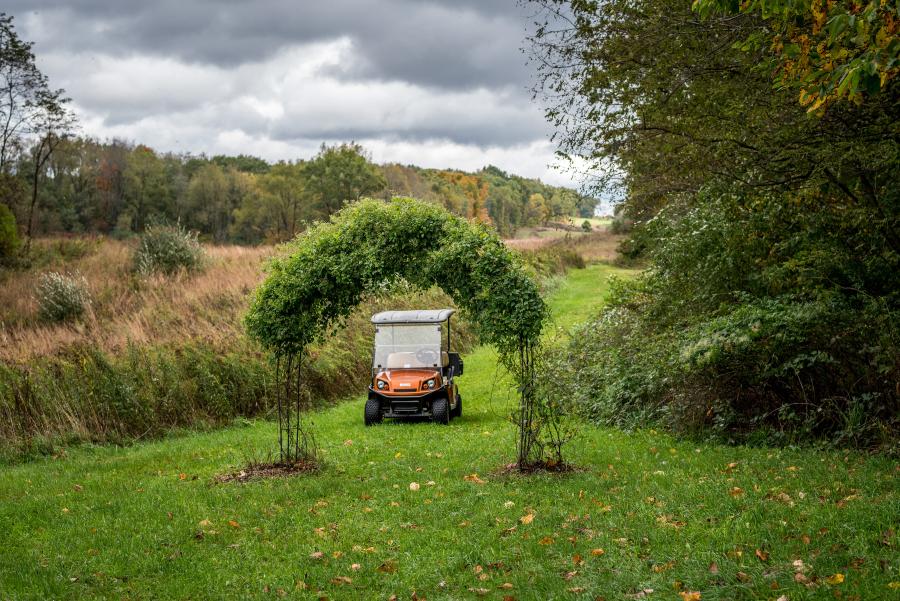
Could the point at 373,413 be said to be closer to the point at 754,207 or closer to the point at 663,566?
the point at 754,207

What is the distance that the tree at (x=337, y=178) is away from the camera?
6372 cm

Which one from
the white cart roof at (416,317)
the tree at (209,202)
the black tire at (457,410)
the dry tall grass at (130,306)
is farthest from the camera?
the tree at (209,202)

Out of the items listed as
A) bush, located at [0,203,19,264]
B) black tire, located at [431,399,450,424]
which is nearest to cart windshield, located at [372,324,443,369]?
black tire, located at [431,399,450,424]

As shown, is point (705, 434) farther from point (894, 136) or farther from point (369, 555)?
point (369, 555)

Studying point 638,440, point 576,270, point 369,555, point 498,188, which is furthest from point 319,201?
point 369,555

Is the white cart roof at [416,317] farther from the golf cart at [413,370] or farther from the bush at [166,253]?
the bush at [166,253]

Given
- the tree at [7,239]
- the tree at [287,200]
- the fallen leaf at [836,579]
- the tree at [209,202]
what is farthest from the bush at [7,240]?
the tree at [209,202]

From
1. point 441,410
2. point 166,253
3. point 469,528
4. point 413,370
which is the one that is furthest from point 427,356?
point 166,253

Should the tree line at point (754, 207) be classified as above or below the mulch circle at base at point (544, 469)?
above

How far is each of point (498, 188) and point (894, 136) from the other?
3796 inches

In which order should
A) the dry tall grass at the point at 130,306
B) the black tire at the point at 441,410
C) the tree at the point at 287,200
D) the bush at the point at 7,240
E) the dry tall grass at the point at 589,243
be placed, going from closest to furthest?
1. the black tire at the point at 441,410
2. the dry tall grass at the point at 130,306
3. the bush at the point at 7,240
4. the dry tall grass at the point at 589,243
5. the tree at the point at 287,200

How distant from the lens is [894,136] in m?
9.27

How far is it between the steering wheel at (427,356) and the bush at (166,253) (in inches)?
608

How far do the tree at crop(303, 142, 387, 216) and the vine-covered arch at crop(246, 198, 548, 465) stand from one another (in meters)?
53.4
